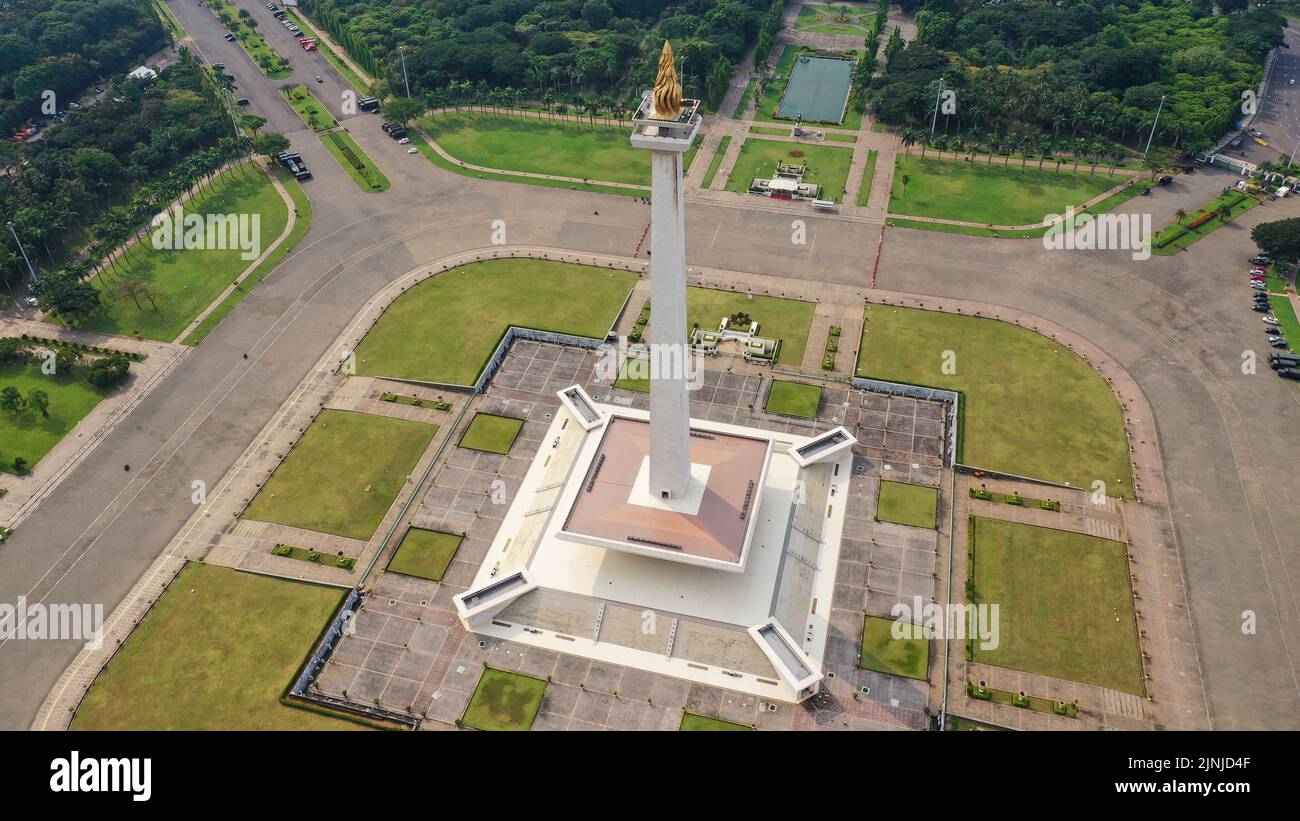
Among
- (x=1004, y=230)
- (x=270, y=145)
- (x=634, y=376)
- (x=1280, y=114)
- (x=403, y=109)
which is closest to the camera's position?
(x=634, y=376)

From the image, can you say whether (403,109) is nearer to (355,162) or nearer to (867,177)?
(355,162)

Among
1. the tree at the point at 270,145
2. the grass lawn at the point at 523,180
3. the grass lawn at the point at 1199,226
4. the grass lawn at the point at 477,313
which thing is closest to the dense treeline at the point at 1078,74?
the grass lawn at the point at 1199,226

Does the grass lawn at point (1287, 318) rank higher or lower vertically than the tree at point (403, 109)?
lower

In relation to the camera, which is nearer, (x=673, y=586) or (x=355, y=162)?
(x=673, y=586)

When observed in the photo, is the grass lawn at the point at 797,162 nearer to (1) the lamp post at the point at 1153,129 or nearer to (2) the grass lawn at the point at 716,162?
(2) the grass lawn at the point at 716,162

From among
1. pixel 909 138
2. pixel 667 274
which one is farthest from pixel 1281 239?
pixel 667 274

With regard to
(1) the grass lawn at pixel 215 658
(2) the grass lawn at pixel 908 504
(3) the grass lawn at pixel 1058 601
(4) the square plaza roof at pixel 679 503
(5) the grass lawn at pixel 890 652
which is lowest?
(1) the grass lawn at pixel 215 658
